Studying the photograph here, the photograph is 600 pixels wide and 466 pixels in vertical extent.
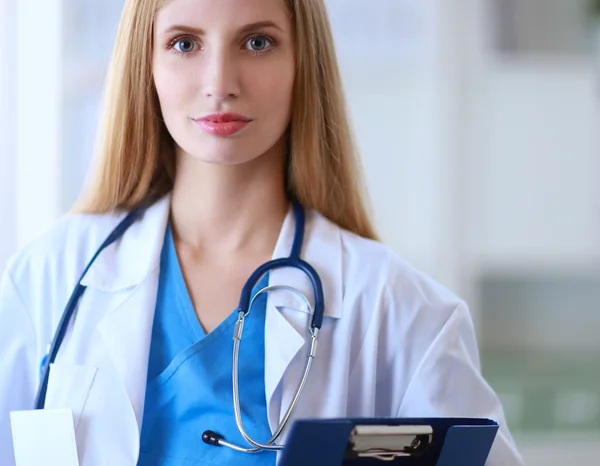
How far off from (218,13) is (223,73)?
0.24 feet

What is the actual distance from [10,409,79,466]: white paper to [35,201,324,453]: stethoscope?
0.03 m

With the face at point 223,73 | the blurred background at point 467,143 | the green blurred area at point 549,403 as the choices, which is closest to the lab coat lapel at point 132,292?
the face at point 223,73

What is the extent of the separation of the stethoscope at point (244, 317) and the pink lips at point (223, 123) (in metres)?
0.17

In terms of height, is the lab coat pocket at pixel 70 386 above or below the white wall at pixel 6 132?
below

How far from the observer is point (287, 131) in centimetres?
121

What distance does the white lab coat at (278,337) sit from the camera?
108 cm

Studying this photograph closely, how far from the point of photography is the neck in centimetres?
118

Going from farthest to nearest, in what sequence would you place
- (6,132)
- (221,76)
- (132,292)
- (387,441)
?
(6,132), (132,292), (221,76), (387,441)

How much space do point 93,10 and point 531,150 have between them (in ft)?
4.37

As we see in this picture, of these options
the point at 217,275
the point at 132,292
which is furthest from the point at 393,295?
the point at 132,292

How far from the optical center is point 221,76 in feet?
3.44

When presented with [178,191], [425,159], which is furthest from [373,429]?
[425,159]

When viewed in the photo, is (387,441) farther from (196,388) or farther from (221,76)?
(221,76)

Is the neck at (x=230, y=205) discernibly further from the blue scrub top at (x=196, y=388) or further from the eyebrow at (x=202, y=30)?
the eyebrow at (x=202, y=30)
